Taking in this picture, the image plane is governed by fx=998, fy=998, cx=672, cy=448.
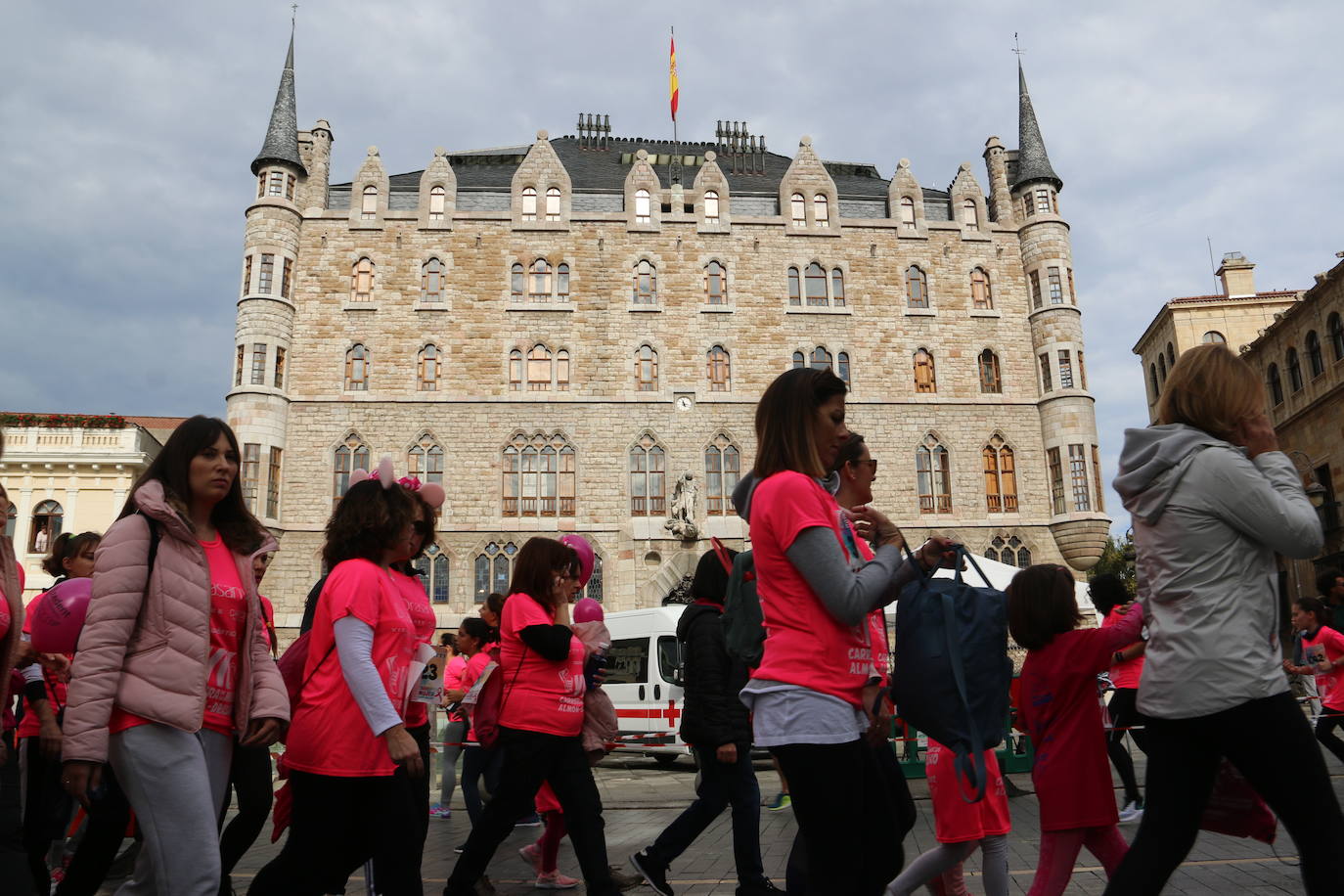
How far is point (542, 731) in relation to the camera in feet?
15.0

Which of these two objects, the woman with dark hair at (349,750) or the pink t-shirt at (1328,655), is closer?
the woman with dark hair at (349,750)

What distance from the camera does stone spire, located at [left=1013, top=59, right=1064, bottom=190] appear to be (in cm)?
2927

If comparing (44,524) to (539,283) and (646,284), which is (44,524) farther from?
(646,284)

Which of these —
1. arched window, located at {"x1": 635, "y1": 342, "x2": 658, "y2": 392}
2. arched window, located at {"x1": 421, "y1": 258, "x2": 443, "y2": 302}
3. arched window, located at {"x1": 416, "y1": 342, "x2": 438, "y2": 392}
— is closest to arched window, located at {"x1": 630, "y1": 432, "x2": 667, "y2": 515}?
arched window, located at {"x1": 635, "y1": 342, "x2": 658, "y2": 392}

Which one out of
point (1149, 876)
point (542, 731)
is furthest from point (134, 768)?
point (1149, 876)

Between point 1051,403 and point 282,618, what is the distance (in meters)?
21.0

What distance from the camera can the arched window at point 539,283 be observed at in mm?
27797

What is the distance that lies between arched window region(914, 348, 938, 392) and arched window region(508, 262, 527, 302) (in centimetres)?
1121

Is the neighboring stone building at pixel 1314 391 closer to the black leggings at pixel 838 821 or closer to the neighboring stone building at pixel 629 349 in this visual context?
the neighboring stone building at pixel 629 349

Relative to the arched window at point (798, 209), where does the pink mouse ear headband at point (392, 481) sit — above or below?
below

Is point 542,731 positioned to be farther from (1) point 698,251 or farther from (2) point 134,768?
(1) point 698,251

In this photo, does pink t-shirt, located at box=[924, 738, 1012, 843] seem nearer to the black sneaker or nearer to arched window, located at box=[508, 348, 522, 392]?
the black sneaker

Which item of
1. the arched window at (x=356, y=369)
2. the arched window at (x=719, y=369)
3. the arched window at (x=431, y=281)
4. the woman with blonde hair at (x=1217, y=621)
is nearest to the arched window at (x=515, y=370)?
the arched window at (x=431, y=281)

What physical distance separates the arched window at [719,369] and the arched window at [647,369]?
1.46 m
